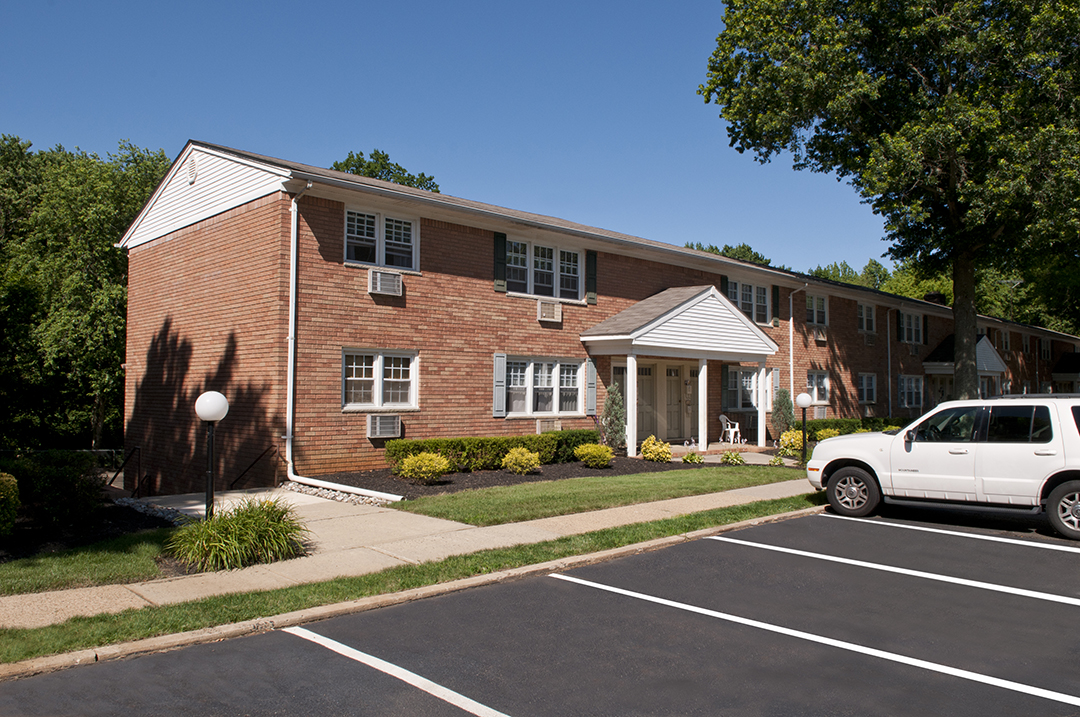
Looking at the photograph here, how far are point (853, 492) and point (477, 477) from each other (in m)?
6.94

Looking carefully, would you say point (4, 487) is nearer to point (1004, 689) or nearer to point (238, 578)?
point (238, 578)

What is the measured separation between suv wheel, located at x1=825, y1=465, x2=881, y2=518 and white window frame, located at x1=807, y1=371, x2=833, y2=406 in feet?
54.7

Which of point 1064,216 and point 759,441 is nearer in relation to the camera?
point 1064,216

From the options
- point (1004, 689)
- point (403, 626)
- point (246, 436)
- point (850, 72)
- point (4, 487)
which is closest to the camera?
point (1004, 689)

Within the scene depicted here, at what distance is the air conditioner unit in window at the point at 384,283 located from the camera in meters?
15.3

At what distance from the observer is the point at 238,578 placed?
735cm

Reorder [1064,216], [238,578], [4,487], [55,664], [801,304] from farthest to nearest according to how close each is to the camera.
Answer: [801,304] → [1064,216] → [4,487] → [238,578] → [55,664]

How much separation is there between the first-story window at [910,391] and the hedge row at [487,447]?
20.2 meters

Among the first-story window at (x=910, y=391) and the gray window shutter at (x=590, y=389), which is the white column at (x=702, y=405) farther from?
the first-story window at (x=910, y=391)

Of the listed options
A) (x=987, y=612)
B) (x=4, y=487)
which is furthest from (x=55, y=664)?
(x=987, y=612)

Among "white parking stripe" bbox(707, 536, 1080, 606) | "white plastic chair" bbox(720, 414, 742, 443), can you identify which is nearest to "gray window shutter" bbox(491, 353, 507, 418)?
"white plastic chair" bbox(720, 414, 742, 443)

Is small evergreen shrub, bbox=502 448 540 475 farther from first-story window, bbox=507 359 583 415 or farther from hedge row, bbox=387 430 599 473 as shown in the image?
first-story window, bbox=507 359 583 415

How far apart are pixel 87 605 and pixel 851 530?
29.3 ft

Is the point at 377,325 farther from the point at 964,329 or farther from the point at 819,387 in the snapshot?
the point at 964,329
